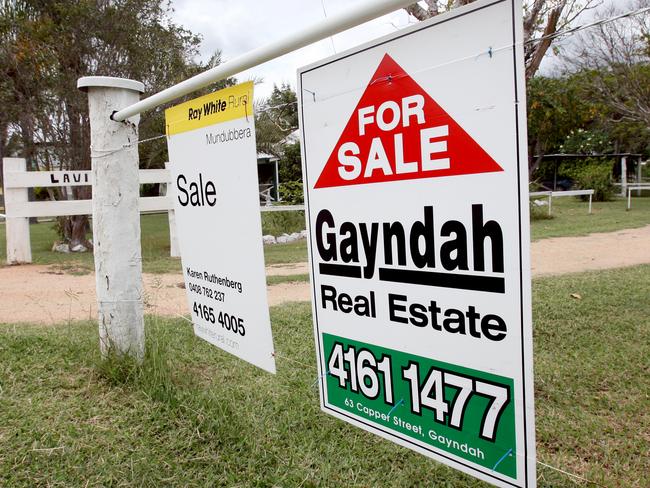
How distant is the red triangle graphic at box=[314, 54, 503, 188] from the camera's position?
1.43 meters

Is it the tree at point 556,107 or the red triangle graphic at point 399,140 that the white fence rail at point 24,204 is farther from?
the tree at point 556,107

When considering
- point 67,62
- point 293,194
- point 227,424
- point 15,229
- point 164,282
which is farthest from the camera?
point 293,194

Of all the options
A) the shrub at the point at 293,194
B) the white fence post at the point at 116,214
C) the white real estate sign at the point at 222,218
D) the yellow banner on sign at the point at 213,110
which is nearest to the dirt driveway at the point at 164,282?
the white fence post at the point at 116,214

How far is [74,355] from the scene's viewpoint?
128 inches

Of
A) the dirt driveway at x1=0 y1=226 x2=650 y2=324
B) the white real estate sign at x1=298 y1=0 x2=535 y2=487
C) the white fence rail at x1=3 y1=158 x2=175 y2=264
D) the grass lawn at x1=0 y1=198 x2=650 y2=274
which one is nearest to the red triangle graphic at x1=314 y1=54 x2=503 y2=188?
the white real estate sign at x1=298 y1=0 x2=535 y2=487

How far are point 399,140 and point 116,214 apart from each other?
1.86m

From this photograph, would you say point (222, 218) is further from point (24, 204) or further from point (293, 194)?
point (293, 194)

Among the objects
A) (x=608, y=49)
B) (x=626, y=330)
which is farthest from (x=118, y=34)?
(x=608, y=49)

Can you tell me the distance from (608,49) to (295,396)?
19.1 meters

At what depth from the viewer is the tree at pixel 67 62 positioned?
34.5ft

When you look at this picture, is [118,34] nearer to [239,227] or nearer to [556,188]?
[239,227]

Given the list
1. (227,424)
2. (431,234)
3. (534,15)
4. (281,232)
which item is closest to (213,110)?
(431,234)

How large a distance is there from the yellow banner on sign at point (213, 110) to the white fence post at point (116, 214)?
395 mm

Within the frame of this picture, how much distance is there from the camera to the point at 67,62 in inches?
429
